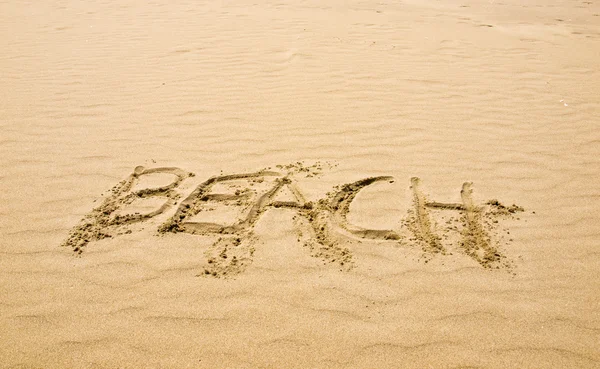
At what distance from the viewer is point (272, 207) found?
263 centimetres

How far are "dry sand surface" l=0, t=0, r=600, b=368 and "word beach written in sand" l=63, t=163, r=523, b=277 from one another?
1 cm

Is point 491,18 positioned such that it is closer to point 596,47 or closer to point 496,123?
point 596,47

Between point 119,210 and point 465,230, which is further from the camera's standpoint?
point 119,210

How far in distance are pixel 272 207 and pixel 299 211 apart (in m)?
0.18

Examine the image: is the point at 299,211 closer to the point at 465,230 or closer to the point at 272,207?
the point at 272,207

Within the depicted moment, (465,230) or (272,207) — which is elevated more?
(272,207)

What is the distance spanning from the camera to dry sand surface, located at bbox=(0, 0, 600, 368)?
6.01ft

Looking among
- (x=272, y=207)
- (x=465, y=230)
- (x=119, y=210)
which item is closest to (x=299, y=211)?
(x=272, y=207)

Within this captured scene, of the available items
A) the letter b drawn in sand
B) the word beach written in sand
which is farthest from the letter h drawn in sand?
the letter b drawn in sand

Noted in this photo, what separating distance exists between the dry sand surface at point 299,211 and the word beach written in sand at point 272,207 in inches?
0.5

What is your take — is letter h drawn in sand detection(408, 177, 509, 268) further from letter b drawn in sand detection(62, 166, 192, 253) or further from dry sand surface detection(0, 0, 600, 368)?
letter b drawn in sand detection(62, 166, 192, 253)

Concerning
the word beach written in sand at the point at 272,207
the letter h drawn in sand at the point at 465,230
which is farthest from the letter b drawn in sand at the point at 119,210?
the letter h drawn in sand at the point at 465,230

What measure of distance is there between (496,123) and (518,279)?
79.5 inches

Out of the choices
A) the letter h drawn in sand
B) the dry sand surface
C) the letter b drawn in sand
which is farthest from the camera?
the letter b drawn in sand
